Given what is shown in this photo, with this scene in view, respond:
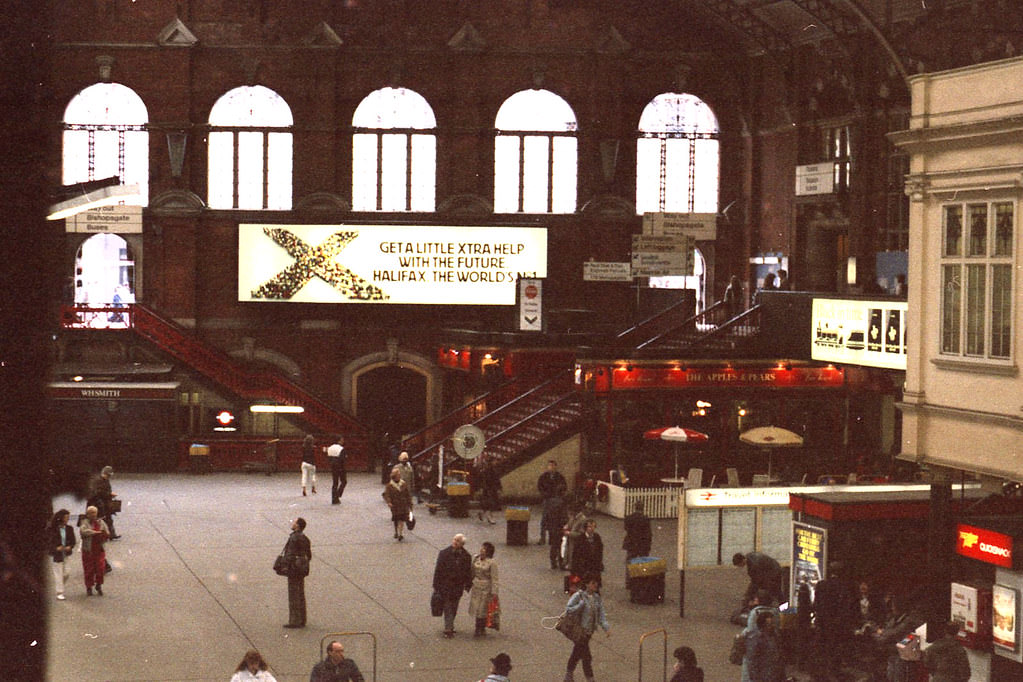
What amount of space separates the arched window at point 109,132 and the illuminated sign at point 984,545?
3035 cm

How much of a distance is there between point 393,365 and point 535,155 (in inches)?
313

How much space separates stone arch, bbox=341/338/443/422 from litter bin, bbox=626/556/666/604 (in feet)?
68.1

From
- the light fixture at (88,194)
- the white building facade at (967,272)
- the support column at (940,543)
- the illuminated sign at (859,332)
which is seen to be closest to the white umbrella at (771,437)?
the illuminated sign at (859,332)

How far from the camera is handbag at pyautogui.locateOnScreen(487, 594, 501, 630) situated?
19.0 meters

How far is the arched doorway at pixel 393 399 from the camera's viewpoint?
42.0 metres

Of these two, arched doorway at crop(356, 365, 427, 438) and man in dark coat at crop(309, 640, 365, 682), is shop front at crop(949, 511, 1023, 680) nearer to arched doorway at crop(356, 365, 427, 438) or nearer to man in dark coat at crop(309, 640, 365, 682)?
man in dark coat at crop(309, 640, 365, 682)

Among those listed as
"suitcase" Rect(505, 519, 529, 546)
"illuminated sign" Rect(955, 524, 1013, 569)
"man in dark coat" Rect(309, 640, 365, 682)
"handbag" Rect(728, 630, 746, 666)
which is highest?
"illuminated sign" Rect(955, 524, 1013, 569)

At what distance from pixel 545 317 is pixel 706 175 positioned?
8.24 metres

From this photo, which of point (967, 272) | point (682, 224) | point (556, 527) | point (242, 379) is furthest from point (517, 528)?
point (682, 224)

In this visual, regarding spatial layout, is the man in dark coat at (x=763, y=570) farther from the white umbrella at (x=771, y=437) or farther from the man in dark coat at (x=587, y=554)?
the white umbrella at (x=771, y=437)

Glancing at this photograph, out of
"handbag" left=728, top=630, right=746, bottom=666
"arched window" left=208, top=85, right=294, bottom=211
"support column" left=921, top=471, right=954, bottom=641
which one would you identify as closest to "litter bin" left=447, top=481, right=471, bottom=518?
"support column" left=921, top=471, right=954, bottom=641

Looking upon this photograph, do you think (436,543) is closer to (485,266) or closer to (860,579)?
(860,579)

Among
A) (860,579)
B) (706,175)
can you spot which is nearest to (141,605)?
(860,579)

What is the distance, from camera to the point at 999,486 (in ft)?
53.6
